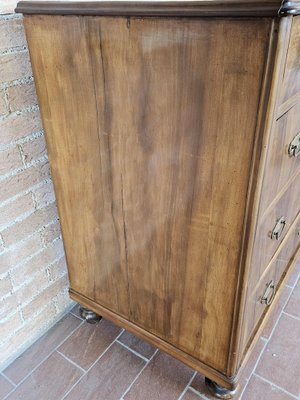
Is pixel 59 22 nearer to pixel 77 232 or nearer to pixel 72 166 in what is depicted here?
pixel 72 166

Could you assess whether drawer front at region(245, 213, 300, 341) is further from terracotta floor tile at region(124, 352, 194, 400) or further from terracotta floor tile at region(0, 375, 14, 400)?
terracotta floor tile at region(0, 375, 14, 400)

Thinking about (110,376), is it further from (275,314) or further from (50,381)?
(275,314)

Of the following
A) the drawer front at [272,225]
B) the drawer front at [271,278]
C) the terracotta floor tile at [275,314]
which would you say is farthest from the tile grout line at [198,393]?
the drawer front at [272,225]

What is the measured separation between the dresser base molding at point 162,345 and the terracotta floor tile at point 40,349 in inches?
4.7

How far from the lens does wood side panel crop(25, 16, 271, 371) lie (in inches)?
26.1

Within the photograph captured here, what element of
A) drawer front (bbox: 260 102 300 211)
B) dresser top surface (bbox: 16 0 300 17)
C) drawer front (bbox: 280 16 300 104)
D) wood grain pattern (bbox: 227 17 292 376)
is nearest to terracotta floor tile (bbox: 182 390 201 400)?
wood grain pattern (bbox: 227 17 292 376)

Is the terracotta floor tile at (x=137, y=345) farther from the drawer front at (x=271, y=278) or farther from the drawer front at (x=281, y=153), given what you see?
the drawer front at (x=281, y=153)

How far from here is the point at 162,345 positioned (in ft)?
3.67

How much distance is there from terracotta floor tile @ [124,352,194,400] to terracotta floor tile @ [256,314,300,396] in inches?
10.1

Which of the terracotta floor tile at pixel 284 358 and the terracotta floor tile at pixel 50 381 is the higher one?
the terracotta floor tile at pixel 50 381

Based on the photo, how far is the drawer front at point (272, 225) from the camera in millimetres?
871

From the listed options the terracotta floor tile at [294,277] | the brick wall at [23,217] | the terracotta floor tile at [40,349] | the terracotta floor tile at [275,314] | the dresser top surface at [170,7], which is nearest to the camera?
the dresser top surface at [170,7]

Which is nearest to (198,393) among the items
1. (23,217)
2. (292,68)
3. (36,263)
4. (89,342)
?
(89,342)

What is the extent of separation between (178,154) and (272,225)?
0.37 metres
